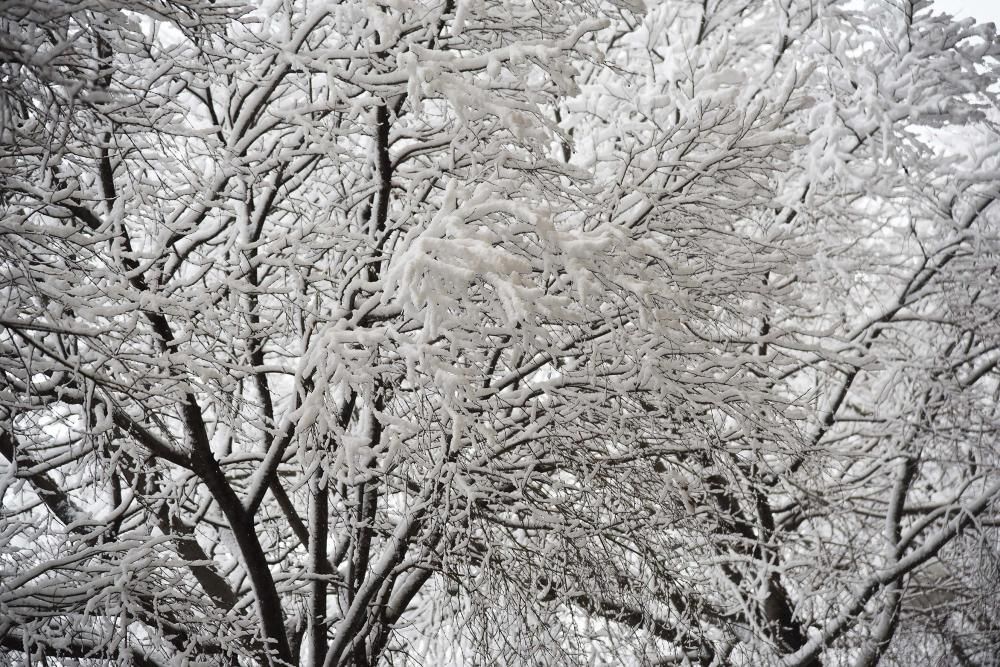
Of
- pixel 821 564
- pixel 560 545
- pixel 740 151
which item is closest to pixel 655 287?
pixel 740 151

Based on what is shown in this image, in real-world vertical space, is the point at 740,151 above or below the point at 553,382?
above

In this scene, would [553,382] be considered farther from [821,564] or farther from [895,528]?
[895,528]

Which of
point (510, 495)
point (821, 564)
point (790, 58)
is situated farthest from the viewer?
point (790, 58)

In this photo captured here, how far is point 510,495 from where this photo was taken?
3.78 metres

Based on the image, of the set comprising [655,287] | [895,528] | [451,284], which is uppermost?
[895,528]

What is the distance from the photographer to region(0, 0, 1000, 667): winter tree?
308 cm

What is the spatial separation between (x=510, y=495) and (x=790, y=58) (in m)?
5.24

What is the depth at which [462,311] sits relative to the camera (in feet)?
11.3

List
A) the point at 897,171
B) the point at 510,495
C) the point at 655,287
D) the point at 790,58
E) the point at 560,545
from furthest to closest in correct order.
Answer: the point at 790,58 < the point at 897,171 < the point at 560,545 < the point at 510,495 < the point at 655,287

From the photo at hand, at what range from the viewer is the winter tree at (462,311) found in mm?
3082

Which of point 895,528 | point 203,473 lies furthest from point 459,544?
point 895,528

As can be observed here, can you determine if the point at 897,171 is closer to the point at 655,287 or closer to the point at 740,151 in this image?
the point at 740,151

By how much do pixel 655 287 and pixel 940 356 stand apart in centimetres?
476

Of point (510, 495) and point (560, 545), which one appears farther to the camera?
point (560, 545)
